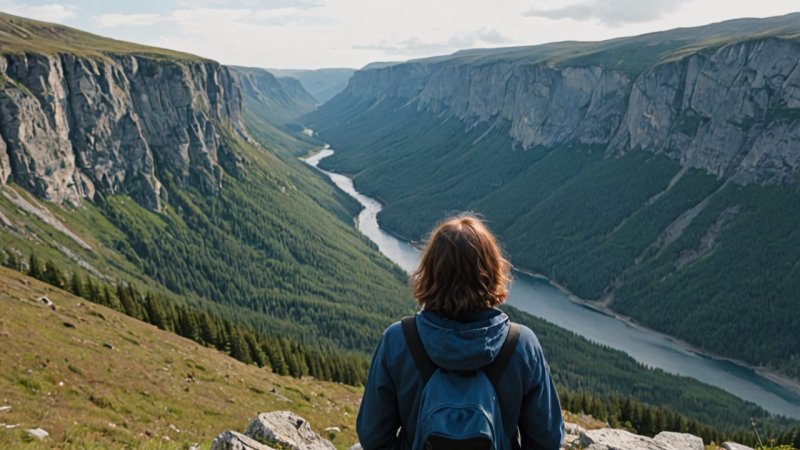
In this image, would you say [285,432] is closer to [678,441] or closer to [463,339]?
[463,339]

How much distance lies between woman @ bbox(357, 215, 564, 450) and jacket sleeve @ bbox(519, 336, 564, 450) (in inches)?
0.5

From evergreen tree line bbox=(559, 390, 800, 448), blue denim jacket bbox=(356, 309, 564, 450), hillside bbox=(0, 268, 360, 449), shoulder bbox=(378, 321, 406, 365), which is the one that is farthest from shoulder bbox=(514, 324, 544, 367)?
evergreen tree line bbox=(559, 390, 800, 448)

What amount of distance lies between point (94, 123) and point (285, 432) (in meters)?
162

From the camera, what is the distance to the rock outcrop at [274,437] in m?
13.9

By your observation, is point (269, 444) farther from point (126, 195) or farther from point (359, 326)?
point (126, 195)

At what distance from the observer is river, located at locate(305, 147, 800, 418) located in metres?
119

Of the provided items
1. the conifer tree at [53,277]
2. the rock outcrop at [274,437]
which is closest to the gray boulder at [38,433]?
the rock outcrop at [274,437]

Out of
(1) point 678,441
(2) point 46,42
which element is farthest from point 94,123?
(1) point 678,441

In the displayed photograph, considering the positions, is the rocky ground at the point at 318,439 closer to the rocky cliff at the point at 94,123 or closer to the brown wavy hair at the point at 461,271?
the brown wavy hair at the point at 461,271

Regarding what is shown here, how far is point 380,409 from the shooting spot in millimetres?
7113

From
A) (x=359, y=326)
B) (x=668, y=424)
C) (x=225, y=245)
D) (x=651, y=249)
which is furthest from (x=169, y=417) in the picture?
(x=651, y=249)

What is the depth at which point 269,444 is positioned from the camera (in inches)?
650

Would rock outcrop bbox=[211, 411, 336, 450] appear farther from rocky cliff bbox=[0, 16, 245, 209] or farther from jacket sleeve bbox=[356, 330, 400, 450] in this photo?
rocky cliff bbox=[0, 16, 245, 209]

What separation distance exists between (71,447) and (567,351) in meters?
124
